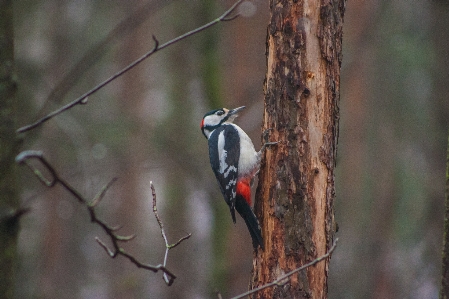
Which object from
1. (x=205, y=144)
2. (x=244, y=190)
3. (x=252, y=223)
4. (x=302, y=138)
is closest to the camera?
(x=302, y=138)

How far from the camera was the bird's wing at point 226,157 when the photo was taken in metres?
4.72

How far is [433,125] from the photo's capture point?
24.7 feet

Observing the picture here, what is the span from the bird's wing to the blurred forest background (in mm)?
1076

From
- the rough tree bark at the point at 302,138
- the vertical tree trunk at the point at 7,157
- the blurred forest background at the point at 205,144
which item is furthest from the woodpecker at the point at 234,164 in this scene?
the vertical tree trunk at the point at 7,157

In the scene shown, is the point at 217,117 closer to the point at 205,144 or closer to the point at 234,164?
the point at 234,164

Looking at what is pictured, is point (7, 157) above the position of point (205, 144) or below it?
above

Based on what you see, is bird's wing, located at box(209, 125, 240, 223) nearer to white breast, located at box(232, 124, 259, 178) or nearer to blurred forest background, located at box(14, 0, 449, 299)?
white breast, located at box(232, 124, 259, 178)

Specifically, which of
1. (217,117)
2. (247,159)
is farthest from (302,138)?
(217,117)

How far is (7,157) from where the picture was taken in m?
1.63

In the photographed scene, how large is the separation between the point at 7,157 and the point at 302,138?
2386 mm

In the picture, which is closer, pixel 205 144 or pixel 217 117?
pixel 217 117

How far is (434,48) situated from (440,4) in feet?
4.64

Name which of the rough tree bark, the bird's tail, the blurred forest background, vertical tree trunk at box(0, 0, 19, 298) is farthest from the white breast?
vertical tree trunk at box(0, 0, 19, 298)

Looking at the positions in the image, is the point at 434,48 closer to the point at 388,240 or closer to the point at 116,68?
the point at 388,240
